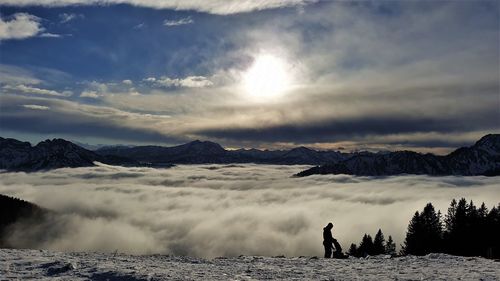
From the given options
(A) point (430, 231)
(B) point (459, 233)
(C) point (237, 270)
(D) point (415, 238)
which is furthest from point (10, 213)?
(C) point (237, 270)

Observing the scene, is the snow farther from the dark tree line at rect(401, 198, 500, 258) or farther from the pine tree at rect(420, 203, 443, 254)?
the pine tree at rect(420, 203, 443, 254)

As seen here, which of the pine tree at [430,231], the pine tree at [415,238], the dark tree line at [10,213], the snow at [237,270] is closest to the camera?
the snow at [237,270]

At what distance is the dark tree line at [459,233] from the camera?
76.5 meters

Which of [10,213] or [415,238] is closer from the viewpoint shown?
[415,238]

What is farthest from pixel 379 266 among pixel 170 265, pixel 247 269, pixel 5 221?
pixel 5 221

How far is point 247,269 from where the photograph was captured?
17719 mm

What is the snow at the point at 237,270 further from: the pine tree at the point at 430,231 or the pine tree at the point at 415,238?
the pine tree at the point at 415,238

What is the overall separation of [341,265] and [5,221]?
622 ft

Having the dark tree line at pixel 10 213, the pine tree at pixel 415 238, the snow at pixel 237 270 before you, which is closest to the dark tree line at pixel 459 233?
the pine tree at pixel 415 238

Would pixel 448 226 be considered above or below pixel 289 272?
below

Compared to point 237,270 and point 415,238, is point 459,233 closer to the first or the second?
point 415,238

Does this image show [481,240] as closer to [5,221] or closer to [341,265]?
[341,265]

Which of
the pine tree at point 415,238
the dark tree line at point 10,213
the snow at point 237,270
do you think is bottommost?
the dark tree line at point 10,213

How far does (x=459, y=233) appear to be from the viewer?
80.7 meters
